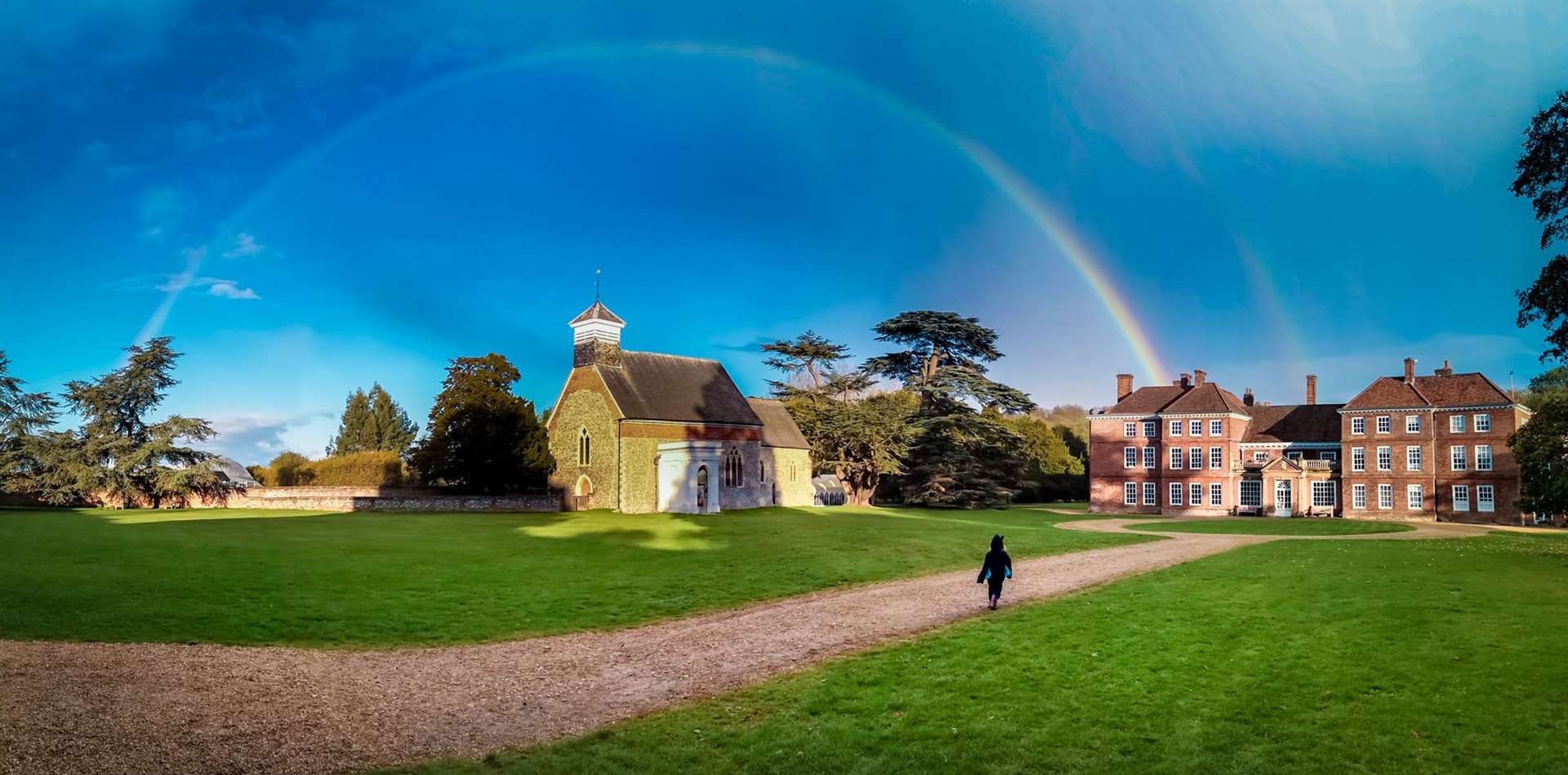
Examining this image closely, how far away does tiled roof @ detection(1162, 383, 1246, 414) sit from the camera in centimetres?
6369

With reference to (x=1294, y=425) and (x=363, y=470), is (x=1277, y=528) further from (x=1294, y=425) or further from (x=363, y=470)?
(x=363, y=470)

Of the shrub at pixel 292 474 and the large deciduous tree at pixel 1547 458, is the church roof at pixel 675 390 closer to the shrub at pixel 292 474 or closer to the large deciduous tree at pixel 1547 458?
the shrub at pixel 292 474

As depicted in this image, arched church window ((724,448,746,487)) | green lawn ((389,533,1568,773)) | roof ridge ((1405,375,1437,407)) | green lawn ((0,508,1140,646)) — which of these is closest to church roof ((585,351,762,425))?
arched church window ((724,448,746,487))

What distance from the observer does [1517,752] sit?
877cm

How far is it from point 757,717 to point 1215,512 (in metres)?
61.2

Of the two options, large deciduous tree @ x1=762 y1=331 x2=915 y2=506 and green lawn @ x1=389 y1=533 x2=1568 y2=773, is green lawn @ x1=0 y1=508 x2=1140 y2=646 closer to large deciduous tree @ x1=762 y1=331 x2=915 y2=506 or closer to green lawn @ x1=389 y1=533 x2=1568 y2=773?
green lawn @ x1=389 y1=533 x2=1568 y2=773

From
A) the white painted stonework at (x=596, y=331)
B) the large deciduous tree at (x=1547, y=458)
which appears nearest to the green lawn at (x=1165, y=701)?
the large deciduous tree at (x=1547, y=458)

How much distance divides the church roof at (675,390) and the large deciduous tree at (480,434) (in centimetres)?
545

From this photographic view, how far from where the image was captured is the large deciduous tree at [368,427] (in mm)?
90000

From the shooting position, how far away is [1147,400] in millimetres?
67500

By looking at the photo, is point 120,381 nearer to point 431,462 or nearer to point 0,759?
point 431,462

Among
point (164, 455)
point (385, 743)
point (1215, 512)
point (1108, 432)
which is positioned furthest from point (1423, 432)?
point (164, 455)

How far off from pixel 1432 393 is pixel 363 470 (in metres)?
70.1

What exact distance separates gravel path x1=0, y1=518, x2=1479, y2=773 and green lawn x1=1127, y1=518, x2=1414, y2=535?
29743mm
